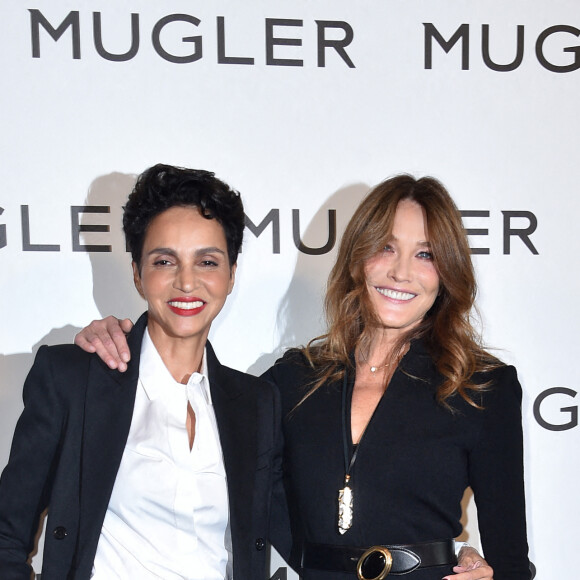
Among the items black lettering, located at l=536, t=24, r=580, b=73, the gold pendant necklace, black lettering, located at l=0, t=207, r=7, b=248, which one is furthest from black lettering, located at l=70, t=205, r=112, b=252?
black lettering, located at l=536, t=24, r=580, b=73

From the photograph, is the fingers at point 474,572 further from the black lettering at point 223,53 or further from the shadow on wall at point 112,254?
the black lettering at point 223,53

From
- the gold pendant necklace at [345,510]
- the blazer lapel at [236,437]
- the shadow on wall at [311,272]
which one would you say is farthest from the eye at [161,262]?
the shadow on wall at [311,272]

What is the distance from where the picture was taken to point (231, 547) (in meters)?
1.74

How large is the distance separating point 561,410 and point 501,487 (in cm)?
118

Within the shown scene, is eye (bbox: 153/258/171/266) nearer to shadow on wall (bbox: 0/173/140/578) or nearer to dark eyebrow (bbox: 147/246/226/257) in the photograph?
dark eyebrow (bbox: 147/246/226/257)

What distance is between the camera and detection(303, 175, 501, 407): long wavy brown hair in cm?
187

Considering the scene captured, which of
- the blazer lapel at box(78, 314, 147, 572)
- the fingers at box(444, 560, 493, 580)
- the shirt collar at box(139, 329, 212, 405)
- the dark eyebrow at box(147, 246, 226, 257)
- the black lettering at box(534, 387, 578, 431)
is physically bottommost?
the fingers at box(444, 560, 493, 580)

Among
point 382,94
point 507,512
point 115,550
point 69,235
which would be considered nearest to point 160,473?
point 115,550

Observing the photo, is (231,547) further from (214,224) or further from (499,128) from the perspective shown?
(499,128)

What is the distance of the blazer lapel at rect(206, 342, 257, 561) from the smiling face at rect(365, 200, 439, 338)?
435 millimetres

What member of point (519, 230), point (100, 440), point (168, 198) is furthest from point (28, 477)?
point (519, 230)

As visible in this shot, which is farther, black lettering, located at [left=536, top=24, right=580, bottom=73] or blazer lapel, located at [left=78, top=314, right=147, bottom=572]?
black lettering, located at [left=536, top=24, right=580, bottom=73]

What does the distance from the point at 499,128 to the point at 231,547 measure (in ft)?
6.22

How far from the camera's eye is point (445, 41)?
→ 272cm
